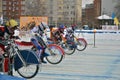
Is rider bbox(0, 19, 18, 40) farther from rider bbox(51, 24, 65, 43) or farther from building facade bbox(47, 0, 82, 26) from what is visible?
building facade bbox(47, 0, 82, 26)

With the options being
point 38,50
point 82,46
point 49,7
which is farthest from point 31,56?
point 49,7

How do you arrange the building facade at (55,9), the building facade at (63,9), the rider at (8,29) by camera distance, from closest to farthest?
1. the rider at (8,29)
2. the building facade at (55,9)
3. the building facade at (63,9)

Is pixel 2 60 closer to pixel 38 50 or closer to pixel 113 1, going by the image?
pixel 38 50

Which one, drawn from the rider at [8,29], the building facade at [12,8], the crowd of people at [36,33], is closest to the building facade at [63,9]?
the building facade at [12,8]

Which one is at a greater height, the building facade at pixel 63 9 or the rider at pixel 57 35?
the building facade at pixel 63 9

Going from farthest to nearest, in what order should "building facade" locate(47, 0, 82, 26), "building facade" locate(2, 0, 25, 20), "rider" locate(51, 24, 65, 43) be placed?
"building facade" locate(47, 0, 82, 26) → "building facade" locate(2, 0, 25, 20) → "rider" locate(51, 24, 65, 43)

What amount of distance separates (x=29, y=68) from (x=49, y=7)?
3902 inches

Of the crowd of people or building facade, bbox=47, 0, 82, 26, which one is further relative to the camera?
building facade, bbox=47, 0, 82, 26

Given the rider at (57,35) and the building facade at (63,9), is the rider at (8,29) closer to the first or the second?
the rider at (57,35)

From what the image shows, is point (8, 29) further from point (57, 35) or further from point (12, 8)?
point (12, 8)

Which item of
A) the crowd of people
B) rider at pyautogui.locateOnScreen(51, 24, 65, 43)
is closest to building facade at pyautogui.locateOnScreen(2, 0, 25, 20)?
rider at pyautogui.locateOnScreen(51, 24, 65, 43)

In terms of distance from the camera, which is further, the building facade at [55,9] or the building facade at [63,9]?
the building facade at [63,9]

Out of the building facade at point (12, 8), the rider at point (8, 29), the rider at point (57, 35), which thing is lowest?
the rider at point (57, 35)

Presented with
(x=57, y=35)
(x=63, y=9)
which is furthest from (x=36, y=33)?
(x=63, y=9)
